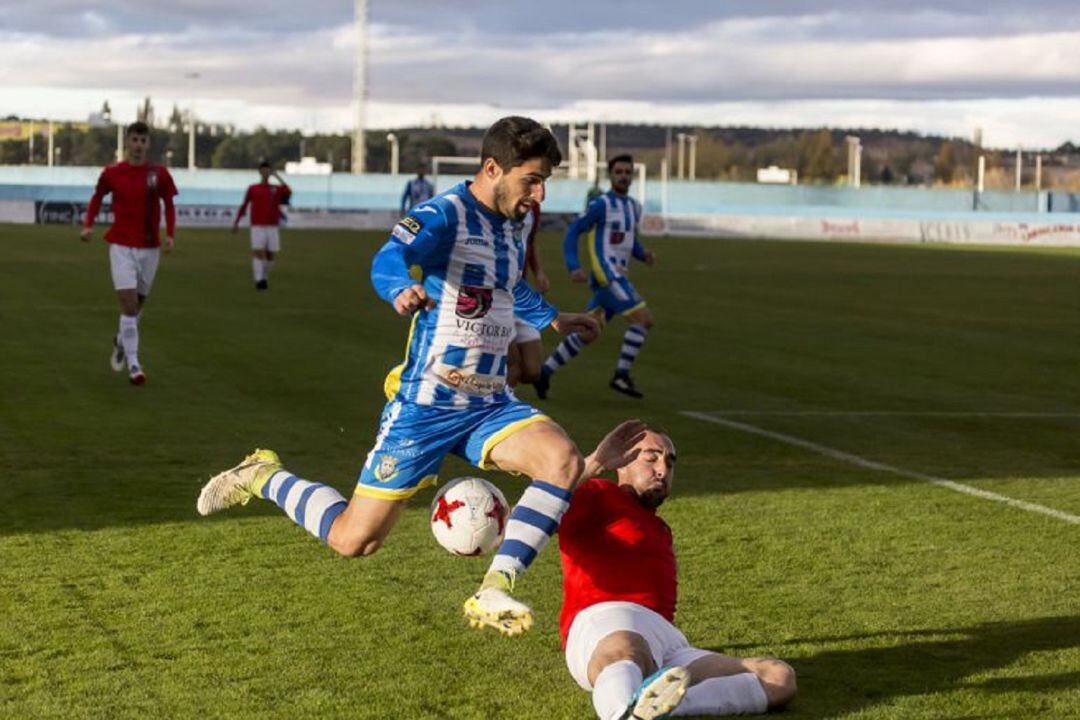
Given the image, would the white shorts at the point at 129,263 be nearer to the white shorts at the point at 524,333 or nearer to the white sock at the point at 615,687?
the white shorts at the point at 524,333

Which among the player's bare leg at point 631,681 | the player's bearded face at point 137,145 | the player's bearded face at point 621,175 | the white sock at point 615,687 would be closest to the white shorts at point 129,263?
the player's bearded face at point 137,145

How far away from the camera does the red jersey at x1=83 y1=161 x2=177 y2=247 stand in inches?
648

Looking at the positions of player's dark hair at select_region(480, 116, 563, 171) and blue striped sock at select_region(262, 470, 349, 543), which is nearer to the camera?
player's dark hair at select_region(480, 116, 563, 171)

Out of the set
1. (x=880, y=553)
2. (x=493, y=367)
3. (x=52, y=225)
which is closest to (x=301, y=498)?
(x=493, y=367)

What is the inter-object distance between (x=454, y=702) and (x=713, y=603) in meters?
1.91

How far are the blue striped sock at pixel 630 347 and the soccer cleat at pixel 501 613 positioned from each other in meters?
10.8

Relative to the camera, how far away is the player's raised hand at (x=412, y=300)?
6312mm

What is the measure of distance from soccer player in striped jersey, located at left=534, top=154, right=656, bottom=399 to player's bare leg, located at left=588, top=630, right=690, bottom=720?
34.4 feet

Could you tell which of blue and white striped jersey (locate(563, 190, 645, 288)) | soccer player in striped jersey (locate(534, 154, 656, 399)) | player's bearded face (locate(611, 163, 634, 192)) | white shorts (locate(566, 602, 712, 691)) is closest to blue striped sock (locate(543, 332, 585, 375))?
soccer player in striped jersey (locate(534, 154, 656, 399))

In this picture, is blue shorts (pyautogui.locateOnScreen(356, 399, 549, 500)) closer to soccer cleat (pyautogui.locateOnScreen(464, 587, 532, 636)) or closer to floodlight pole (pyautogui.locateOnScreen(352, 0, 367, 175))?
soccer cleat (pyautogui.locateOnScreen(464, 587, 532, 636))

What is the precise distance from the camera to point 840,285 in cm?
3450

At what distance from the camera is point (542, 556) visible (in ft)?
29.1

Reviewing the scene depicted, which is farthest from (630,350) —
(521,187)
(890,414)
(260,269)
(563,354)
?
(260,269)

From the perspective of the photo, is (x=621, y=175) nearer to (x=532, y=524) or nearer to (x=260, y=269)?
(x=532, y=524)
